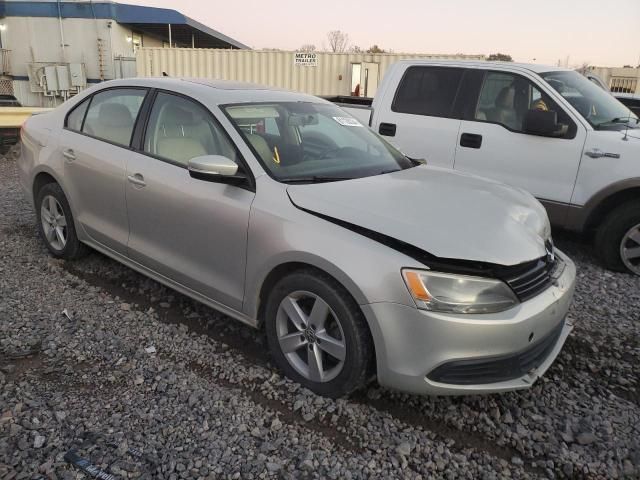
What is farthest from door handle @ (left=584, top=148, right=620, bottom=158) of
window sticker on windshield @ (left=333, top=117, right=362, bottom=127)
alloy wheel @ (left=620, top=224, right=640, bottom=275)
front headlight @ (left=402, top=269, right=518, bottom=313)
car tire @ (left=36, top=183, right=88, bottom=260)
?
car tire @ (left=36, top=183, right=88, bottom=260)

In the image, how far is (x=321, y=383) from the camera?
2.86m

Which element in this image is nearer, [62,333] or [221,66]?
[62,333]

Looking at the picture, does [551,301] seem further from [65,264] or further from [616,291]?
[65,264]

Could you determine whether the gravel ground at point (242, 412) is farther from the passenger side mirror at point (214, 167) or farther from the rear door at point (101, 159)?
the passenger side mirror at point (214, 167)

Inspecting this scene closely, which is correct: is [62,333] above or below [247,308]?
below

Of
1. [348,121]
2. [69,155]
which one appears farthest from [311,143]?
[69,155]

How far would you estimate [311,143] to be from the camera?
11.8ft

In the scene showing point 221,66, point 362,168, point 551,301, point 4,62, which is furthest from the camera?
point 4,62

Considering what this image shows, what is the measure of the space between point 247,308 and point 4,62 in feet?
71.3

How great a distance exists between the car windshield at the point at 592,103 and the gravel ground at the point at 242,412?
7.29 ft

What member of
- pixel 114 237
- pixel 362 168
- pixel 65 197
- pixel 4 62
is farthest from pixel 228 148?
pixel 4 62

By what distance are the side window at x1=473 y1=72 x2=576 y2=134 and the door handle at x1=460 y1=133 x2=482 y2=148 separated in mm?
199

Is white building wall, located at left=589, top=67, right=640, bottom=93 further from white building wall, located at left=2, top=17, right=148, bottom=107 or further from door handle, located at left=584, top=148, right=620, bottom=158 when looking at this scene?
white building wall, located at left=2, top=17, right=148, bottom=107

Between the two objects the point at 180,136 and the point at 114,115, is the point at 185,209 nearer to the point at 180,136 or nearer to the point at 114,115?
the point at 180,136
